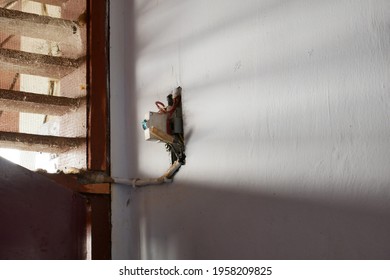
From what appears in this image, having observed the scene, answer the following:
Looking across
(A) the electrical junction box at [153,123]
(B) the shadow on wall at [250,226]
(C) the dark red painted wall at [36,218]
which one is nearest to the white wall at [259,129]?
(B) the shadow on wall at [250,226]

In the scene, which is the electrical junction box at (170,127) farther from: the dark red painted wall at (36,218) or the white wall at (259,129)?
the dark red painted wall at (36,218)

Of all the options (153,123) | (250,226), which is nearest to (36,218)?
(153,123)

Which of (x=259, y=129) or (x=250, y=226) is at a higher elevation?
(x=259, y=129)

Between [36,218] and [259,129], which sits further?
[36,218]

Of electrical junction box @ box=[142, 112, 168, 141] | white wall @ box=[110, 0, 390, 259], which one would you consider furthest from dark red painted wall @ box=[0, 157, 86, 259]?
electrical junction box @ box=[142, 112, 168, 141]

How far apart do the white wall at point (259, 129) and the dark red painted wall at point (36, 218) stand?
26 cm

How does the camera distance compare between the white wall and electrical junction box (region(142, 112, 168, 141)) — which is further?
electrical junction box (region(142, 112, 168, 141))

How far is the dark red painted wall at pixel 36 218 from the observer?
212 cm

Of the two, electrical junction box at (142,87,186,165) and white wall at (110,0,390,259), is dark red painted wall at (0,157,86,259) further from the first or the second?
electrical junction box at (142,87,186,165)

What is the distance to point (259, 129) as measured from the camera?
74.3 inches

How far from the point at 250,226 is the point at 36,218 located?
0.92m

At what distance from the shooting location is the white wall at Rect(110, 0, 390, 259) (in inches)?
59.0

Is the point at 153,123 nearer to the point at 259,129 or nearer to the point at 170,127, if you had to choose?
the point at 170,127
